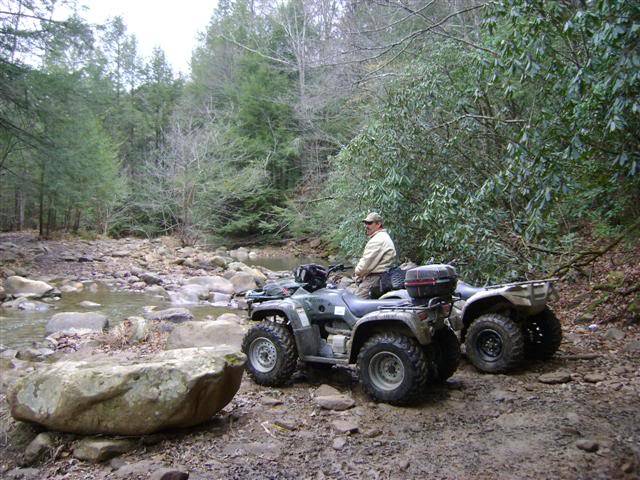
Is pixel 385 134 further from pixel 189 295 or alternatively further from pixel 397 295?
pixel 189 295

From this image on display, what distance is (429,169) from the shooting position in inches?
371

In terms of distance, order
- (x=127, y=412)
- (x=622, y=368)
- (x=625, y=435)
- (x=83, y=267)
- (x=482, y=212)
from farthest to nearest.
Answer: (x=83, y=267), (x=482, y=212), (x=622, y=368), (x=127, y=412), (x=625, y=435)

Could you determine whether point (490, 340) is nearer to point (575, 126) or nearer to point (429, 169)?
point (575, 126)

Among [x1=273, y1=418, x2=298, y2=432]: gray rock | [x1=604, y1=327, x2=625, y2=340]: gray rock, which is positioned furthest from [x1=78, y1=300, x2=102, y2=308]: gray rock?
[x1=604, y1=327, x2=625, y2=340]: gray rock

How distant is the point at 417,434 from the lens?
3.65 meters

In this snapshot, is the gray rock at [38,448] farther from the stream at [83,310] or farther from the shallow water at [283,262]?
the shallow water at [283,262]

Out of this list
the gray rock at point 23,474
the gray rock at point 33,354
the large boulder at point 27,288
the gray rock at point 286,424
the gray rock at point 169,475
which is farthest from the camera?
the large boulder at point 27,288

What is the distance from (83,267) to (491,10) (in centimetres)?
1466

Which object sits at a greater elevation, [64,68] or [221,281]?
[64,68]

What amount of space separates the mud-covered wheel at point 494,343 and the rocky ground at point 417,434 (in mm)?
126

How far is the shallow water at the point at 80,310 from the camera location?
27.1ft

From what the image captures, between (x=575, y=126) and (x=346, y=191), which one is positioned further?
(x=346, y=191)

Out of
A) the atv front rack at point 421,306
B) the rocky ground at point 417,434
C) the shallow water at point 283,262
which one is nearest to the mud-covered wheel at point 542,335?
the rocky ground at point 417,434

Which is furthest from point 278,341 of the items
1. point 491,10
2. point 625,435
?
point 491,10
